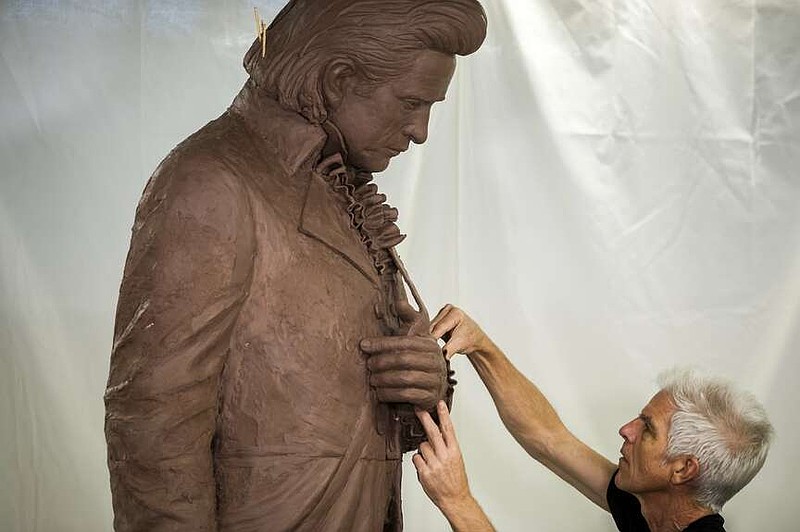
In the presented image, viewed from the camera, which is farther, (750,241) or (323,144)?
(750,241)

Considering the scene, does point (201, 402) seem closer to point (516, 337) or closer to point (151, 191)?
point (151, 191)

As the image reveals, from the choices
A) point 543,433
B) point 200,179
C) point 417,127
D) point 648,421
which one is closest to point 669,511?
point 648,421

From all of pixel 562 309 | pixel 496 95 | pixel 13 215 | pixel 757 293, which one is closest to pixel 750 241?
pixel 757 293

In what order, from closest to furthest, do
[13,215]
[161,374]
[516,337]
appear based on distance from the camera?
[161,374], [13,215], [516,337]

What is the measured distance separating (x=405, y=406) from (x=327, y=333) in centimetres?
25

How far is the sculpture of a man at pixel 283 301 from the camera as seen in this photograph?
2.01 m

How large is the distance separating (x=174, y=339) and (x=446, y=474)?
2.49 ft

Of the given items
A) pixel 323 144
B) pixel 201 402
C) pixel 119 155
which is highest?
pixel 119 155

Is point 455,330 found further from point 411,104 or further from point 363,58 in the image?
point 363,58

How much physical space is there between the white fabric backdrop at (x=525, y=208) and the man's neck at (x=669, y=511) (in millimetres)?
1015

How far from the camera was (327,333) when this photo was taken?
2143mm

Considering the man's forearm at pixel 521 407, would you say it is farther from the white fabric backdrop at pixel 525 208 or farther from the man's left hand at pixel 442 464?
the white fabric backdrop at pixel 525 208

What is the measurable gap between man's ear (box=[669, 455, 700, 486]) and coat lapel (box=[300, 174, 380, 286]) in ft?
3.04

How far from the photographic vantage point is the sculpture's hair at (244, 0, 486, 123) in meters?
2.13
